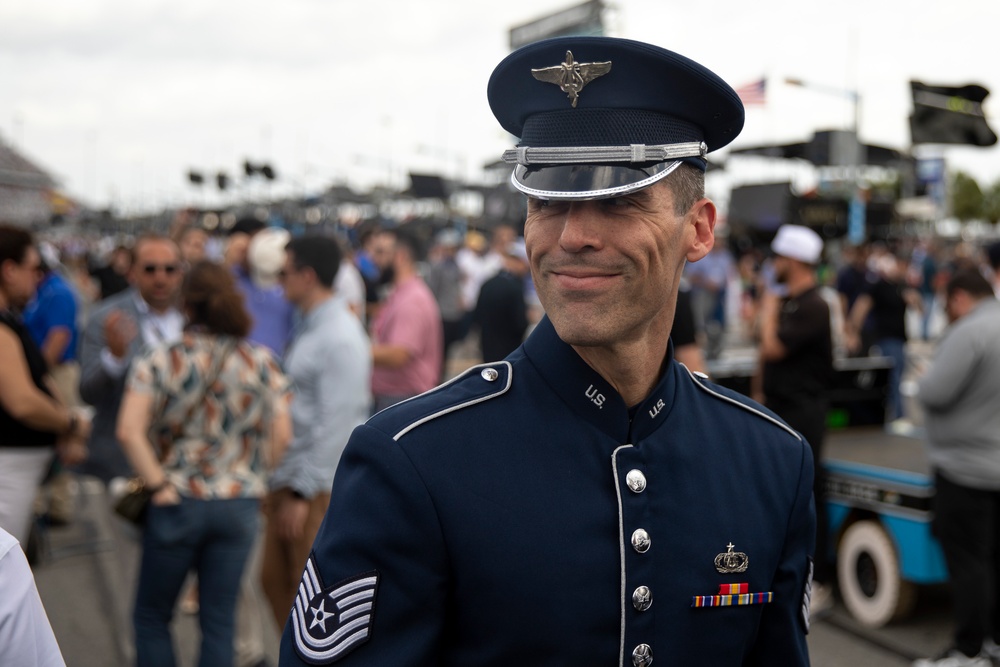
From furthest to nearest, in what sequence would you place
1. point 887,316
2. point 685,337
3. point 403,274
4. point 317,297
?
point 887,316 < point 403,274 < point 685,337 < point 317,297

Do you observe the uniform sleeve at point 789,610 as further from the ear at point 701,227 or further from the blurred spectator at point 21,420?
the blurred spectator at point 21,420

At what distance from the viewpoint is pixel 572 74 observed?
1.69m

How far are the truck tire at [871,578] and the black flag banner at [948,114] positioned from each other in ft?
15.5

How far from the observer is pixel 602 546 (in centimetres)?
162

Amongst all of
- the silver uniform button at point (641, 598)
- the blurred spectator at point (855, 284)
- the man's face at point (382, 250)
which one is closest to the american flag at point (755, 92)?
the blurred spectator at point (855, 284)

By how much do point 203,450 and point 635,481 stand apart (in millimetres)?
2740

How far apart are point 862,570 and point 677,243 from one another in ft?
15.8

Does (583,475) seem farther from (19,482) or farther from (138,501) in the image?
(19,482)

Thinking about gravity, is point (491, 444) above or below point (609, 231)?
below

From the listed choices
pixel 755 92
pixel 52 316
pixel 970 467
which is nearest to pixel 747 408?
pixel 970 467

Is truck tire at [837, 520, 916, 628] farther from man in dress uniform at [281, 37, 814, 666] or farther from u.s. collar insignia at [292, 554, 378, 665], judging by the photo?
u.s. collar insignia at [292, 554, 378, 665]

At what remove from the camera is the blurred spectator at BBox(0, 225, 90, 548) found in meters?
3.87

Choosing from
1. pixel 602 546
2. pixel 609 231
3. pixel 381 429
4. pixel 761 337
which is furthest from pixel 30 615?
pixel 761 337

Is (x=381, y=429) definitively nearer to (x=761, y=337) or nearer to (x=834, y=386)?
(x=761, y=337)
